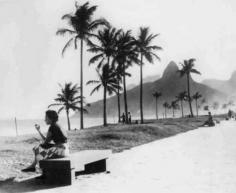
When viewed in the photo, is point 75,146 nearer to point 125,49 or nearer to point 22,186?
point 22,186

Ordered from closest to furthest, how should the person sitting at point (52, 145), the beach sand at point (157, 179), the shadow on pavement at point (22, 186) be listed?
1. the beach sand at point (157, 179)
2. the shadow on pavement at point (22, 186)
3. the person sitting at point (52, 145)

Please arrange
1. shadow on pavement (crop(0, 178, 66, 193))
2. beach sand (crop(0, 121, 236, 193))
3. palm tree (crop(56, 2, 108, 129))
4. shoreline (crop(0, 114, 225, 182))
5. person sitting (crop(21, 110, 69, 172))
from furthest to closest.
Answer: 1. palm tree (crop(56, 2, 108, 129))
2. shoreline (crop(0, 114, 225, 182))
3. person sitting (crop(21, 110, 69, 172))
4. shadow on pavement (crop(0, 178, 66, 193))
5. beach sand (crop(0, 121, 236, 193))

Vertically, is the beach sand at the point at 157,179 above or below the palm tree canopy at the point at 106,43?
below

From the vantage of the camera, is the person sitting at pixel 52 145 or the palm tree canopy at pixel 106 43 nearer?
Answer: the person sitting at pixel 52 145

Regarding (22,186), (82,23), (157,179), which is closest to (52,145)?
(22,186)

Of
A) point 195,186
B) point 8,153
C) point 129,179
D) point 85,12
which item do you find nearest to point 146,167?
point 129,179

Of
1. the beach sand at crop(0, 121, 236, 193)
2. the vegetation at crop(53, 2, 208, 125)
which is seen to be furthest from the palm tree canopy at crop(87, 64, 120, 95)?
the beach sand at crop(0, 121, 236, 193)

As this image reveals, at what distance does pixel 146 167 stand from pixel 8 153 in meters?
4.59

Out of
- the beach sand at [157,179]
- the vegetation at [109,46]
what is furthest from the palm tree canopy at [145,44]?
the beach sand at [157,179]

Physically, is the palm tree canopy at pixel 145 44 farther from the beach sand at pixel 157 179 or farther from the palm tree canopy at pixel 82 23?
the beach sand at pixel 157 179

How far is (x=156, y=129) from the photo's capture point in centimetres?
2441

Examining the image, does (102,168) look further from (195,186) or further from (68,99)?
(68,99)

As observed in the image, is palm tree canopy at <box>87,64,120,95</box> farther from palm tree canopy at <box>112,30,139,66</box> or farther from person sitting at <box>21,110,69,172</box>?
person sitting at <box>21,110,69,172</box>

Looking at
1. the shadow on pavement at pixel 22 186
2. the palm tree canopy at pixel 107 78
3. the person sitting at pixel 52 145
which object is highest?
the palm tree canopy at pixel 107 78
